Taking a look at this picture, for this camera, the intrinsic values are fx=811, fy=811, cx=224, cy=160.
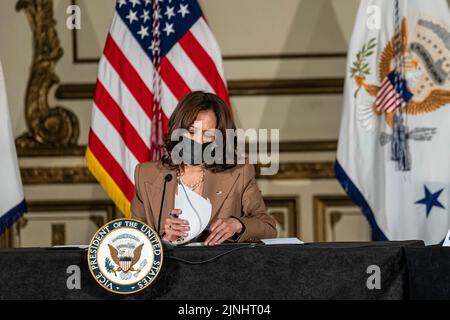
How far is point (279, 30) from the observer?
14.9 ft

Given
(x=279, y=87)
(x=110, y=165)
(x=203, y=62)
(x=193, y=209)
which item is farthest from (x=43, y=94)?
(x=193, y=209)

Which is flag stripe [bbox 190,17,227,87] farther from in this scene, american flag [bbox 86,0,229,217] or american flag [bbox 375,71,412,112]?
american flag [bbox 375,71,412,112]

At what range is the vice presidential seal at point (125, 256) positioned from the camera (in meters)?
1.80

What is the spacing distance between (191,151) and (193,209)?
21 centimetres

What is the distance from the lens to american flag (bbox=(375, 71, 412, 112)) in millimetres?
3971

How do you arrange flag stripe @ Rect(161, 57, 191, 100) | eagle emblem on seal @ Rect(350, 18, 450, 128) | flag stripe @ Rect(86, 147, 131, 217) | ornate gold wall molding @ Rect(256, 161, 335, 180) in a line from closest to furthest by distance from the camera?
eagle emblem on seal @ Rect(350, 18, 450, 128) < flag stripe @ Rect(86, 147, 131, 217) < flag stripe @ Rect(161, 57, 191, 100) < ornate gold wall molding @ Rect(256, 161, 335, 180)

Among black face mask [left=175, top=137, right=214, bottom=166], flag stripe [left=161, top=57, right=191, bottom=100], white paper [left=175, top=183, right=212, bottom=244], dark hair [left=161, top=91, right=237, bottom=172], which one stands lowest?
white paper [left=175, top=183, right=212, bottom=244]

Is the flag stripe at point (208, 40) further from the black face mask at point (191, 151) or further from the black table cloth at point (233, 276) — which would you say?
the black table cloth at point (233, 276)

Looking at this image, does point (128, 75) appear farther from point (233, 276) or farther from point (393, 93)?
point (233, 276)

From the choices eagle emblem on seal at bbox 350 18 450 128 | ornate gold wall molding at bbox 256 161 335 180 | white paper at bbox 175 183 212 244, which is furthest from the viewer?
ornate gold wall molding at bbox 256 161 335 180

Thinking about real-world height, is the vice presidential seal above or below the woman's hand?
below

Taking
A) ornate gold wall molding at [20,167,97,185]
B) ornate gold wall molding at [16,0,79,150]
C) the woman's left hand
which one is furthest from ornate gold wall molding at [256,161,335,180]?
the woman's left hand

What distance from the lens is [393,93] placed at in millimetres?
3982

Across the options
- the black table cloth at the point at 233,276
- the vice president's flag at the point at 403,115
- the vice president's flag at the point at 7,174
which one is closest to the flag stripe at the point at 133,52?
the vice president's flag at the point at 7,174
